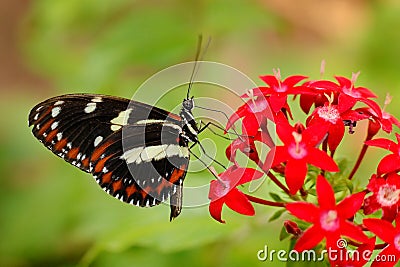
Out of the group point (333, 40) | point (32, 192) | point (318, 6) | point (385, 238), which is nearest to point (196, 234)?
point (385, 238)

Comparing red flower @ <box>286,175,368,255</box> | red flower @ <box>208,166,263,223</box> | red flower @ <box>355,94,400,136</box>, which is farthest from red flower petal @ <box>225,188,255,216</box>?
red flower @ <box>355,94,400,136</box>

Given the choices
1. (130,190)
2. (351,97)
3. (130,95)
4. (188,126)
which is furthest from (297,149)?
(130,95)

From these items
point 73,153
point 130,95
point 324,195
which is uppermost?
point 130,95

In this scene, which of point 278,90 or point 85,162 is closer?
point 278,90

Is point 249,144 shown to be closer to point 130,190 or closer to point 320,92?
point 320,92

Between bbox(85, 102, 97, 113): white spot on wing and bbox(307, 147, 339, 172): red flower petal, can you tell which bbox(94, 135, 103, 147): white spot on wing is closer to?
bbox(85, 102, 97, 113): white spot on wing

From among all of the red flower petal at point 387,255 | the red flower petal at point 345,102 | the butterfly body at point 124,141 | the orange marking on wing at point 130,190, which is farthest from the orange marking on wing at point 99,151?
the red flower petal at point 387,255

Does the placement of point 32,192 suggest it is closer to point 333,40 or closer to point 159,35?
point 159,35
